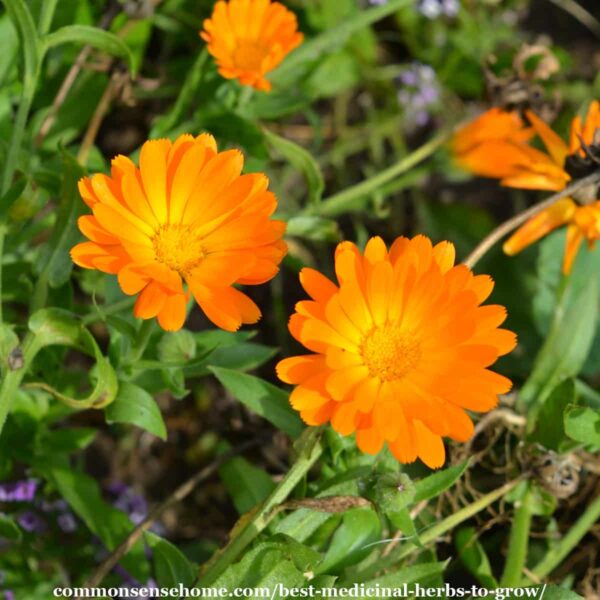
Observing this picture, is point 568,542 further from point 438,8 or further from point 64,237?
point 438,8

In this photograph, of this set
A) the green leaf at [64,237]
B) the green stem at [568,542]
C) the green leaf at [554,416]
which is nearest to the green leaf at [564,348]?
the green leaf at [554,416]

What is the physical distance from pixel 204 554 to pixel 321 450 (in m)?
0.69

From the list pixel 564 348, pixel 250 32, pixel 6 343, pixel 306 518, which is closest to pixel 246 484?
pixel 306 518

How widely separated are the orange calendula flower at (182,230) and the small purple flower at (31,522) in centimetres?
71

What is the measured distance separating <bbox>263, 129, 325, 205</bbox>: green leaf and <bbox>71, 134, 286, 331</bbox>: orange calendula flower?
0.46 m

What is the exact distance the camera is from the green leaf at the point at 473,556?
5.74ft

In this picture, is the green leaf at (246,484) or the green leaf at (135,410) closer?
the green leaf at (135,410)

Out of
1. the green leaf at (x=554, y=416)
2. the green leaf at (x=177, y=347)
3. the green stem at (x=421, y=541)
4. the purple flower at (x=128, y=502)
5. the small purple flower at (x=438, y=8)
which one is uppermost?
the small purple flower at (x=438, y=8)

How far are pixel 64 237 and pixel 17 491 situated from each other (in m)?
0.53

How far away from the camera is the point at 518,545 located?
1.75 meters

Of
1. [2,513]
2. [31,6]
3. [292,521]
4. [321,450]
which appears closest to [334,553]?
[292,521]

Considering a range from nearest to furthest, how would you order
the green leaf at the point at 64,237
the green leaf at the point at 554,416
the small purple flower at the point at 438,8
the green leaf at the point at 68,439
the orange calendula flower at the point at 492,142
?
1. the green leaf at the point at 64,237
2. the green leaf at the point at 554,416
3. the green leaf at the point at 68,439
4. the orange calendula flower at the point at 492,142
5. the small purple flower at the point at 438,8

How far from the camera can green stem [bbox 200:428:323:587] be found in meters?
1.44

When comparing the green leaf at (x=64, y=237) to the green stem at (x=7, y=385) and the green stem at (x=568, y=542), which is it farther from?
the green stem at (x=568, y=542)
